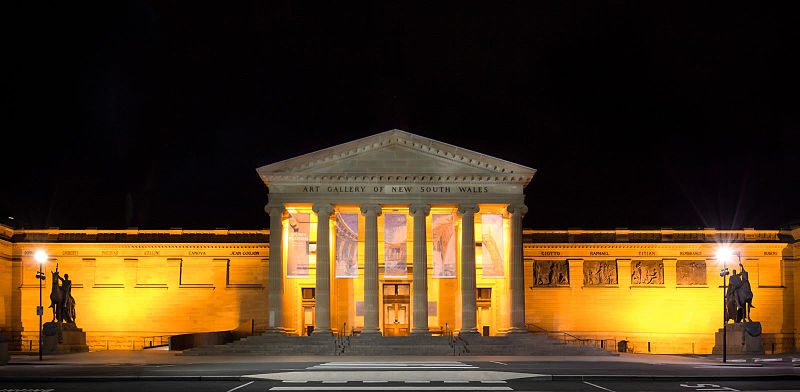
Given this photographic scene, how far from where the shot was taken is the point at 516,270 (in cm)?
4928

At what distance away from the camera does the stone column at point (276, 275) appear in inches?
1884

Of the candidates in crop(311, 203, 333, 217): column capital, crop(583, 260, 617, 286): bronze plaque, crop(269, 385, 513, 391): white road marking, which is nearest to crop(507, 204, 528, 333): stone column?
crop(311, 203, 333, 217): column capital

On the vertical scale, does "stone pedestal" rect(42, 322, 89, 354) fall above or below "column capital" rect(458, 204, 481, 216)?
below

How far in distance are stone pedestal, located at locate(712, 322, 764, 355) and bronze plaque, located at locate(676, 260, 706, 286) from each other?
12094 mm

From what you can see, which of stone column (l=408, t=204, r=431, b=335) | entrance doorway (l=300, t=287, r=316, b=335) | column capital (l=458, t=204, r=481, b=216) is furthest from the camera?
entrance doorway (l=300, t=287, r=316, b=335)

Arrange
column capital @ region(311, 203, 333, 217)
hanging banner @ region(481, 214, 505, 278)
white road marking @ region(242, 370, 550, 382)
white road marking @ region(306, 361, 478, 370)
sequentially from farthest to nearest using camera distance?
1. column capital @ region(311, 203, 333, 217)
2. hanging banner @ region(481, 214, 505, 278)
3. white road marking @ region(306, 361, 478, 370)
4. white road marking @ region(242, 370, 550, 382)

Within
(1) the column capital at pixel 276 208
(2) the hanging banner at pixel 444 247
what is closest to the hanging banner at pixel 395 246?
(2) the hanging banner at pixel 444 247

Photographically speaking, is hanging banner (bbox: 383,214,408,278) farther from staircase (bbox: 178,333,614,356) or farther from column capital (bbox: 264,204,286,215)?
column capital (bbox: 264,204,286,215)

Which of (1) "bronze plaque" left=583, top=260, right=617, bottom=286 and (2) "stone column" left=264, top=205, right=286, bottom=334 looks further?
(1) "bronze plaque" left=583, top=260, right=617, bottom=286

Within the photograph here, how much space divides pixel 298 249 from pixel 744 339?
25696 mm

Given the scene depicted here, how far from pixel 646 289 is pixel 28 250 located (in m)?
44.4

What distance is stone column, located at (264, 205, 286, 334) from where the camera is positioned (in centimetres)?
4784

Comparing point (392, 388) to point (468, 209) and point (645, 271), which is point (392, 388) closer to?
point (468, 209)

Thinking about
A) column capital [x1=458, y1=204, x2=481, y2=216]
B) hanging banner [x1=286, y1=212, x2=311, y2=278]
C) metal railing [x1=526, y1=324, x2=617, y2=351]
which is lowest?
metal railing [x1=526, y1=324, x2=617, y2=351]
